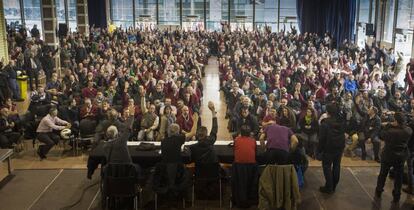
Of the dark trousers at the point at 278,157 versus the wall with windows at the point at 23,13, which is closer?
the dark trousers at the point at 278,157

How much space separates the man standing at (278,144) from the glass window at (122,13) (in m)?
21.1

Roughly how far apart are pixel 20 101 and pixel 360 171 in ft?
30.6

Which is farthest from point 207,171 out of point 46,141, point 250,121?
point 46,141

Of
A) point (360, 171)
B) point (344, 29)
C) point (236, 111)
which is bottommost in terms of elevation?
point (360, 171)

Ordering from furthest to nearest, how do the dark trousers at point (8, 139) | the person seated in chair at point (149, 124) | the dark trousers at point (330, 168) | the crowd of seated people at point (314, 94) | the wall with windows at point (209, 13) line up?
the wall with windows at point (209, 13), the crowd of seated people at point (314, 94), the person seated in chair at point (149, 124), the dark trousers at point (8, 139), the dark trousers at point (330, 168)

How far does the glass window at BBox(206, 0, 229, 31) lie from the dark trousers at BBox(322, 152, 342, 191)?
65.0ft

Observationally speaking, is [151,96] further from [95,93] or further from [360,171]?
[360,171]

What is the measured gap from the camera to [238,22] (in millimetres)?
25859

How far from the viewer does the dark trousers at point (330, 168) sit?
6.56m

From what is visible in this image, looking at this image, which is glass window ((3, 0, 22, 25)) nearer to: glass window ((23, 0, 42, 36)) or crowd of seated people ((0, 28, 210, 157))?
glass window ((23, 0, 42, 36))

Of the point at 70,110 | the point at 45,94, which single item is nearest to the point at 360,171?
the point at 70,110

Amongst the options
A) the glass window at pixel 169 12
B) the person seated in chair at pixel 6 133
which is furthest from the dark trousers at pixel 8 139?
the glass window at pixel 169 12

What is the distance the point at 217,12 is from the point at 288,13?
12.7ft

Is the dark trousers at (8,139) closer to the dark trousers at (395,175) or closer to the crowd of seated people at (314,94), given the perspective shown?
the crowd of seated people at (314,94)
